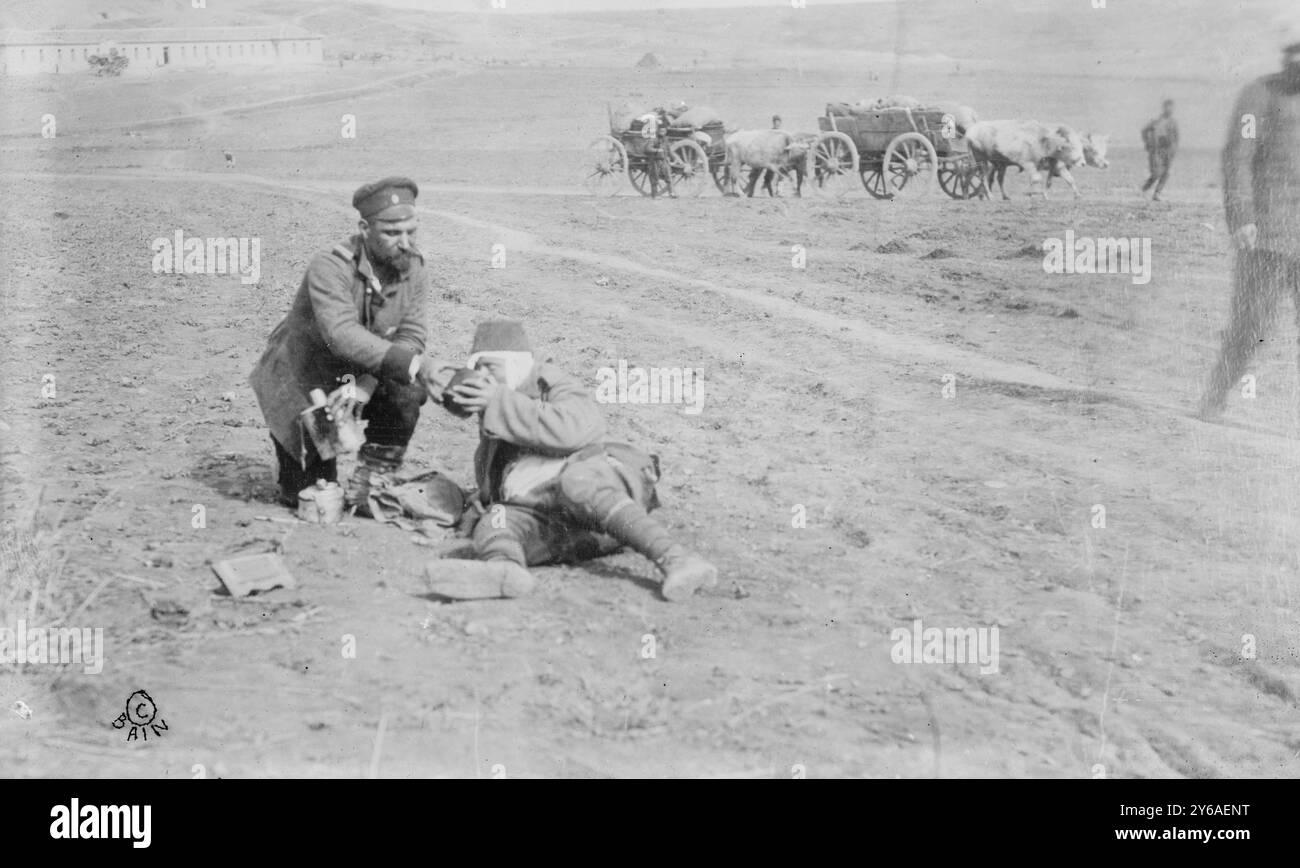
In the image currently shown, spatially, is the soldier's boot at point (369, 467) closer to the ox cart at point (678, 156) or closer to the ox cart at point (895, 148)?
the ox cart at point (895, 148)

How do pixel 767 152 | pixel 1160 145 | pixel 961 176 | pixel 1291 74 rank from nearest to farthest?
pixel 1291 74
pixel 1160 145
pixel 961 176
pixel 767 152

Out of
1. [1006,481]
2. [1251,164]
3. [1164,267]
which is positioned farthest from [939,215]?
[1006,481]

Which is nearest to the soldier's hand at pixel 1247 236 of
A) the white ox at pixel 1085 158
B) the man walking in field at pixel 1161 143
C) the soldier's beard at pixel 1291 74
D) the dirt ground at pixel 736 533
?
the soldier's beard at pixel 1291 74

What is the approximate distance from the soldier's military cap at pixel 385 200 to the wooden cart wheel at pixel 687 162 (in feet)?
36.2

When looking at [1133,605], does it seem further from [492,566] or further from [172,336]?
[172,336]

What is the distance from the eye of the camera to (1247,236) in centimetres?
619

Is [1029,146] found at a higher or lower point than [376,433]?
higher

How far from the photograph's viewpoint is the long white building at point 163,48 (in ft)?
29.0

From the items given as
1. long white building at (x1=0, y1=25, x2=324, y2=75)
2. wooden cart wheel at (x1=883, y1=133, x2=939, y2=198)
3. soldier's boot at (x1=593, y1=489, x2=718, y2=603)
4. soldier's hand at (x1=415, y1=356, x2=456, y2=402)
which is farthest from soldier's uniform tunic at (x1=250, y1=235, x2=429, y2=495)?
wooden cart wheel at (x1=883, y1=133, x2=939, y2=198)

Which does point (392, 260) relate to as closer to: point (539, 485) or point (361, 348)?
point (361, 348)

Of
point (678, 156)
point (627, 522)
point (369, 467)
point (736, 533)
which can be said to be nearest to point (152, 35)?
point (678, 156)

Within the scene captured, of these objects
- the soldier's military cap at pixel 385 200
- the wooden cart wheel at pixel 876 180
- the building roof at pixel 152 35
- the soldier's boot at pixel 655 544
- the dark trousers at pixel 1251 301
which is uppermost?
the building roof at pixel 152 35

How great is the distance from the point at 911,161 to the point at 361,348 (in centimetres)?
1136
